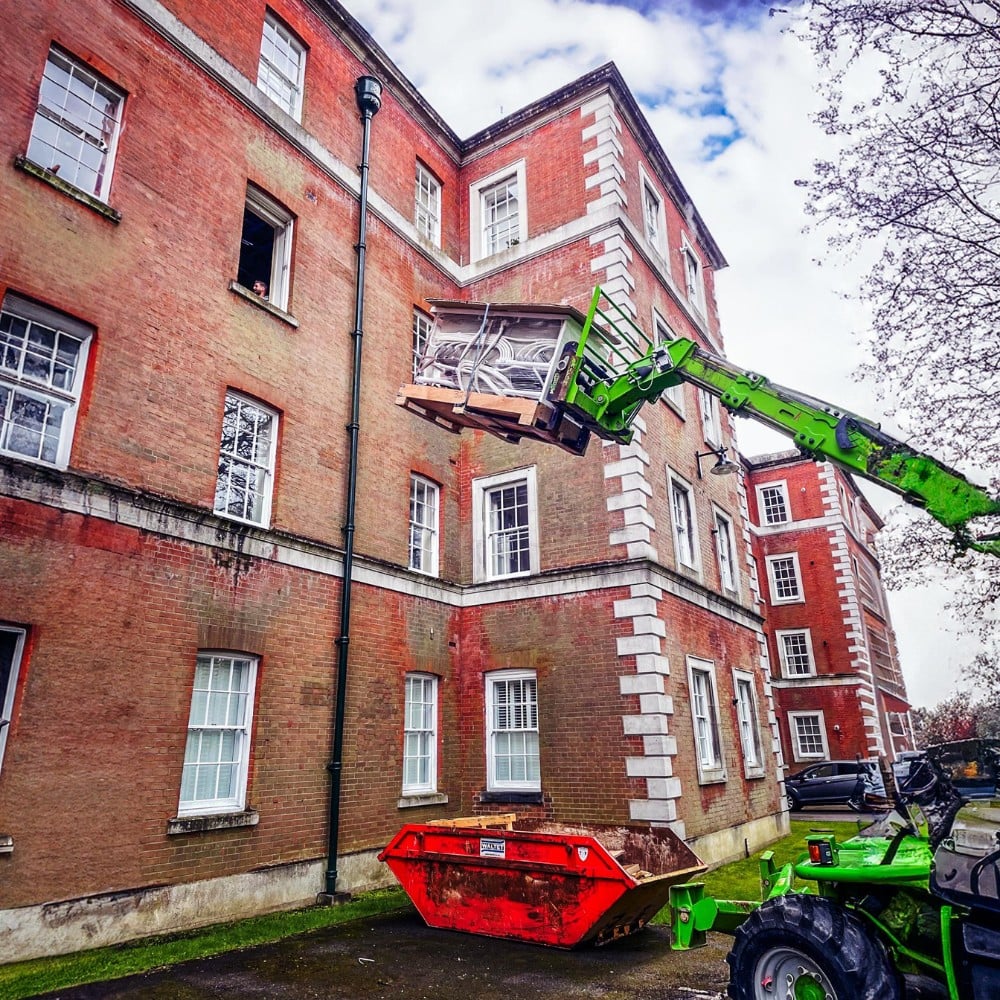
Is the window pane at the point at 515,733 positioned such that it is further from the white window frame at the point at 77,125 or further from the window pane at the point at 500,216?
the white window frame at the point at 77,125

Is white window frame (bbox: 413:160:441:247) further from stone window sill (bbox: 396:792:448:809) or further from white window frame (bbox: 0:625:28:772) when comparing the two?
white window frame (bbox: 0:625:28:772)

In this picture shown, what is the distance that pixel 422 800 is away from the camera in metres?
12.5

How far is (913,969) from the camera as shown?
475 centimetres

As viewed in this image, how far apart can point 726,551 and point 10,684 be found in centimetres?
1498

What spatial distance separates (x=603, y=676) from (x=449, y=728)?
3228 mm

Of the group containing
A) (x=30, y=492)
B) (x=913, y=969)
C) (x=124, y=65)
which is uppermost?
(x=124, y=65)

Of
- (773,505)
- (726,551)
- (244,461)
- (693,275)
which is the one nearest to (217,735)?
(244,461)

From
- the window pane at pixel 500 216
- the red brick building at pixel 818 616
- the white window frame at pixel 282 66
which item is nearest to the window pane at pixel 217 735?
the white window frame at pixel 282 66

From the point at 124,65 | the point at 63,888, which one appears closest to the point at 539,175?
the point at 124,65

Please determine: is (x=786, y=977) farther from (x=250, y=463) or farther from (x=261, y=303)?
(x=261, y=303)

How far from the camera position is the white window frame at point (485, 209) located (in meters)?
17.0

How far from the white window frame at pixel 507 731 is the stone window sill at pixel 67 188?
9.71m

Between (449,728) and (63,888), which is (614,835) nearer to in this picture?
(449,728)

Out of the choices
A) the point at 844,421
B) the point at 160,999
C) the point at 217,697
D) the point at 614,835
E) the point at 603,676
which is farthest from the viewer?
the point at 603,676
